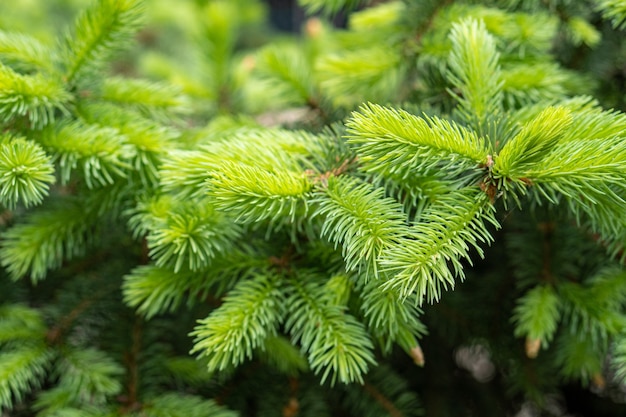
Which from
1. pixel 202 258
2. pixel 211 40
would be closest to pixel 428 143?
pixel 202 258

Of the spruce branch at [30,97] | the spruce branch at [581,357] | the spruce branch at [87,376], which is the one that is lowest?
the spruce branch at [581,357]

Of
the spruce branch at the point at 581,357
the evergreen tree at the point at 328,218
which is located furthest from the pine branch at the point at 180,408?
the spruce branch at the point at 581,357

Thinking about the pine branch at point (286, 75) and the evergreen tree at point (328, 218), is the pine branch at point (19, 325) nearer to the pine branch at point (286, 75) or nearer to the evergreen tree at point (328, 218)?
the evergreen tree at point (328, 218)

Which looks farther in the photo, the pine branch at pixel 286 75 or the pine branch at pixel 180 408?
the pine branch at pixel 286 75

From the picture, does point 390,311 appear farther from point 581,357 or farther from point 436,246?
point 581,357

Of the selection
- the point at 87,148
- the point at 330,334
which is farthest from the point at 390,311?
the point at 87,148

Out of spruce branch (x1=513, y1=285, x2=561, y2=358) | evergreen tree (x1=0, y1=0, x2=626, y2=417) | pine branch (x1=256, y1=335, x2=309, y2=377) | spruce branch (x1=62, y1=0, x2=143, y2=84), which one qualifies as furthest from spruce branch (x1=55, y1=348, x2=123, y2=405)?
spruce branch (x1=513, y1=285, x2=561, y2=358)
